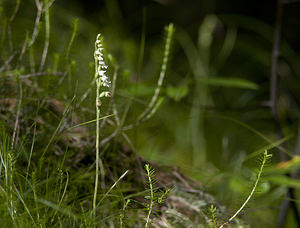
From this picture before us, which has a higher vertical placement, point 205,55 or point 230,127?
point 205,55

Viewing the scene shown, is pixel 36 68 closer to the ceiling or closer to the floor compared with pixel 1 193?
closer to the ceiling

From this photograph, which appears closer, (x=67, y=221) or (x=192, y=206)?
(x=67, y=221)

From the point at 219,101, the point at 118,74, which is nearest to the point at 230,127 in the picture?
the point at 219,101

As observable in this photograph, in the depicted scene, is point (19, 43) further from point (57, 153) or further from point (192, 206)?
point (192, 206)

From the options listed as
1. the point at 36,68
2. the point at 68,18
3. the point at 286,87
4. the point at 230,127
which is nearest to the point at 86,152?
the point at 36,68

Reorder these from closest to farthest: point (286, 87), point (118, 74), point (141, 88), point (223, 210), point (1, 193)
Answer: point (1, 193) < point (223, 210) < point (118, 74) < point (141, 88) < point (286, 87)

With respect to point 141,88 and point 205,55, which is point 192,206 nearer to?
point 141,88

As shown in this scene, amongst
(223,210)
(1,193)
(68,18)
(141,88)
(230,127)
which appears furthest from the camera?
(68,18)

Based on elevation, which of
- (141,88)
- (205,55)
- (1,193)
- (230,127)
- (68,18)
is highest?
(68,18)

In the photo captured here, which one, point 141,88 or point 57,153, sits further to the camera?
point 141,88
